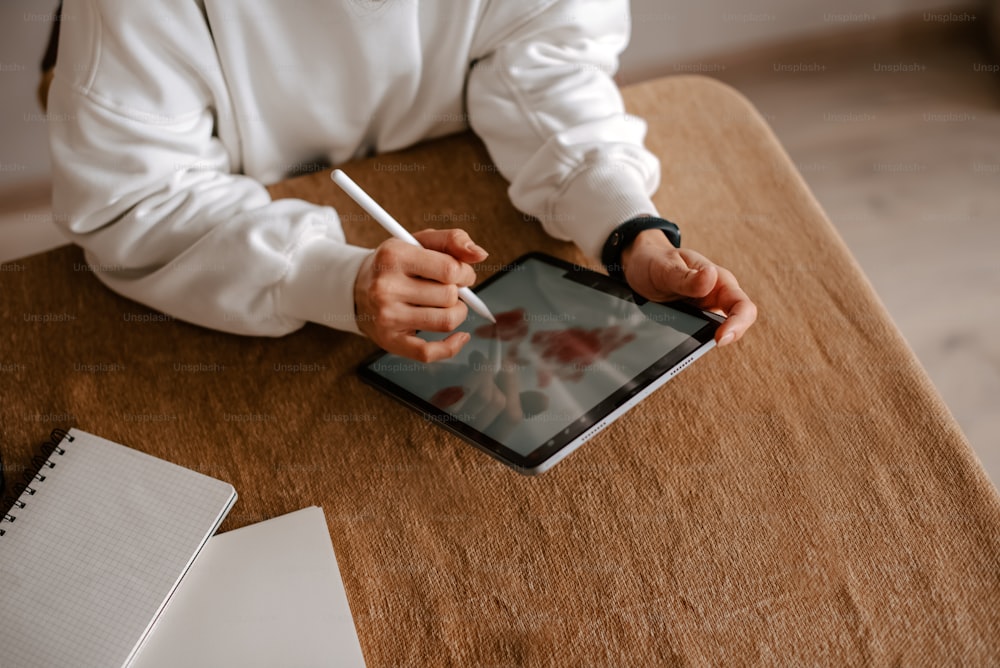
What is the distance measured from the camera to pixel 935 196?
1.51 meters

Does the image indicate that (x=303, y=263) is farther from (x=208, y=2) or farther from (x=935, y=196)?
(x=935, y=196)

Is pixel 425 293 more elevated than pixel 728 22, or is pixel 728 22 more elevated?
pixel 425 293

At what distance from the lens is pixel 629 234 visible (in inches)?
27.0

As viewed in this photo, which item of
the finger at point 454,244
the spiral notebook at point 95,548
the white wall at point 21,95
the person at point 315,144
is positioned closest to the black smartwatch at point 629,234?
the person at point 315,144

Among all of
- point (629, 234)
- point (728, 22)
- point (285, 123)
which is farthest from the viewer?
point (728, 22)

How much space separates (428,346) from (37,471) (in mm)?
298

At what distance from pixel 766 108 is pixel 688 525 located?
134 centimetres

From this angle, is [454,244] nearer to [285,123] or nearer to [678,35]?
[285,123]

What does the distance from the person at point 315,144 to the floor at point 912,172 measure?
0.82 meters

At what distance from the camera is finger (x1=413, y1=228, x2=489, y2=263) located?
0.64 m

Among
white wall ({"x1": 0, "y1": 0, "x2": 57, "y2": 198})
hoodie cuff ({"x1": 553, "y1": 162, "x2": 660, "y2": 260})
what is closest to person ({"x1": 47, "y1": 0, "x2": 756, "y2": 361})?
hoodie cuff ({"x1": 553, "y1": 162, "x2": 660, "y2": 260})

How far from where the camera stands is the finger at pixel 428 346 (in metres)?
0.62

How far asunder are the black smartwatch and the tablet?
0.13 ft

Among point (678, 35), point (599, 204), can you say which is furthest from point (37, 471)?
point (678, 35)
